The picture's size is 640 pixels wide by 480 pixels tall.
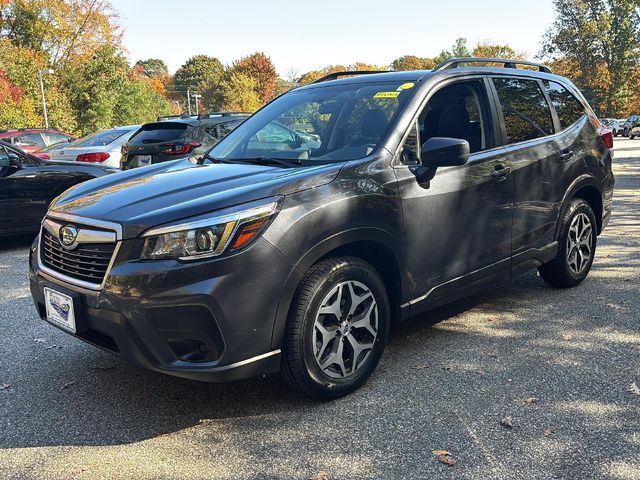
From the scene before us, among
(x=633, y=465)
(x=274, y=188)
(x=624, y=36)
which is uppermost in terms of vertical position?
(x=624, y=36)

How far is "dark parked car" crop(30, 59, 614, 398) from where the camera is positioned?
268 cm

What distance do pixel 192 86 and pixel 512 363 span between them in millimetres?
86892

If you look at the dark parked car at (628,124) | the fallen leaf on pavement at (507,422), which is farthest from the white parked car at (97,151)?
the dark parked car at (628,124)

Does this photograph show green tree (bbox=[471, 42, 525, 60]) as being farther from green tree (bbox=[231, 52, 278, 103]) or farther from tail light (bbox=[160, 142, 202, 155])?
tail light (bbox=[160, 142, 202, 155])

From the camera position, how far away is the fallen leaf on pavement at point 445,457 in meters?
2.61

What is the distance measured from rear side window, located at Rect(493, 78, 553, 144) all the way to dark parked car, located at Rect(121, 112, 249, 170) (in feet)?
18.1

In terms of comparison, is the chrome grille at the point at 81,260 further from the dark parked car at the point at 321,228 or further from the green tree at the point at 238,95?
the green tree at the point at 238,95

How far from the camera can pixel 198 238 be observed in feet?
8.76

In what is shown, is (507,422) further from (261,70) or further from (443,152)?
(261,70)

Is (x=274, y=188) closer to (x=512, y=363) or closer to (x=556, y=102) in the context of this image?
(x=512, y=363)

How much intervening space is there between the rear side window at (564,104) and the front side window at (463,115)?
1.07 m

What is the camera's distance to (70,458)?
271 centimetres

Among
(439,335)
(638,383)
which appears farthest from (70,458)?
(638,383)

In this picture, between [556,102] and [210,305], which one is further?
[556,102]
